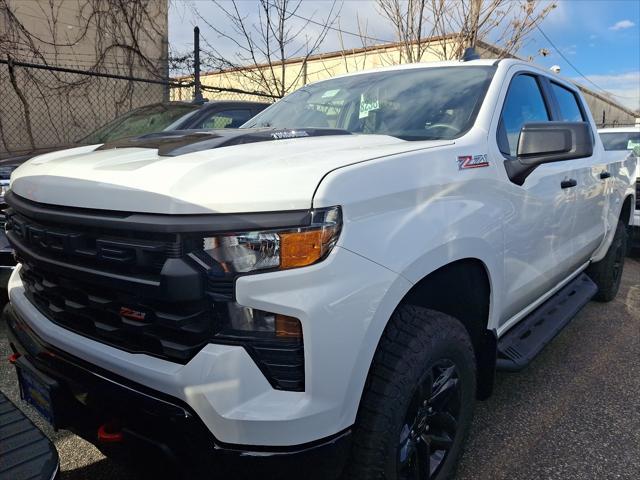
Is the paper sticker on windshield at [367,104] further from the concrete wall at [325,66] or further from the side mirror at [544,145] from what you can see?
the concrete wall at [325,66]

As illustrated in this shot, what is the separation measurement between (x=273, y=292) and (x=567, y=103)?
325 cm

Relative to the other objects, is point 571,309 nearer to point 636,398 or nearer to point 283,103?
point 636,398

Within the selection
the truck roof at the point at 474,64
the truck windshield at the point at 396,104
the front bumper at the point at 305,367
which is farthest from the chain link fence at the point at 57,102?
the front bumper at the point at 305,367

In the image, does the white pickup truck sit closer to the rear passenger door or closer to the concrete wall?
the rear passenger door

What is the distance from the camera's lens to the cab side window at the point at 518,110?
251 centimetres

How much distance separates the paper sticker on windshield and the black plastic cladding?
1.58 meters

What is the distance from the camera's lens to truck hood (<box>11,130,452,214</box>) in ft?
4.74

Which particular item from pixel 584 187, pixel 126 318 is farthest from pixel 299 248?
pixel 584 187

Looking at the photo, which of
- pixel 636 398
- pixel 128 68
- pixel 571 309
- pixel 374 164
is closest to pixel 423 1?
pixel 128 68

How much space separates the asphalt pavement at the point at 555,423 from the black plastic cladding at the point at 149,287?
93 cm

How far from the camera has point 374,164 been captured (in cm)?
166

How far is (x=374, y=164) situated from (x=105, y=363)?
104cm

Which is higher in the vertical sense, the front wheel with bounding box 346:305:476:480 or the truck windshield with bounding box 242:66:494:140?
the truck windshield with bounding box 242:66:494:140

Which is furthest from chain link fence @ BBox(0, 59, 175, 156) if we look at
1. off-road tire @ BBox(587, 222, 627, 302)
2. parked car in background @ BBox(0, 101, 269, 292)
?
off-road tire @ BBox(587, 222, 627, 302)
